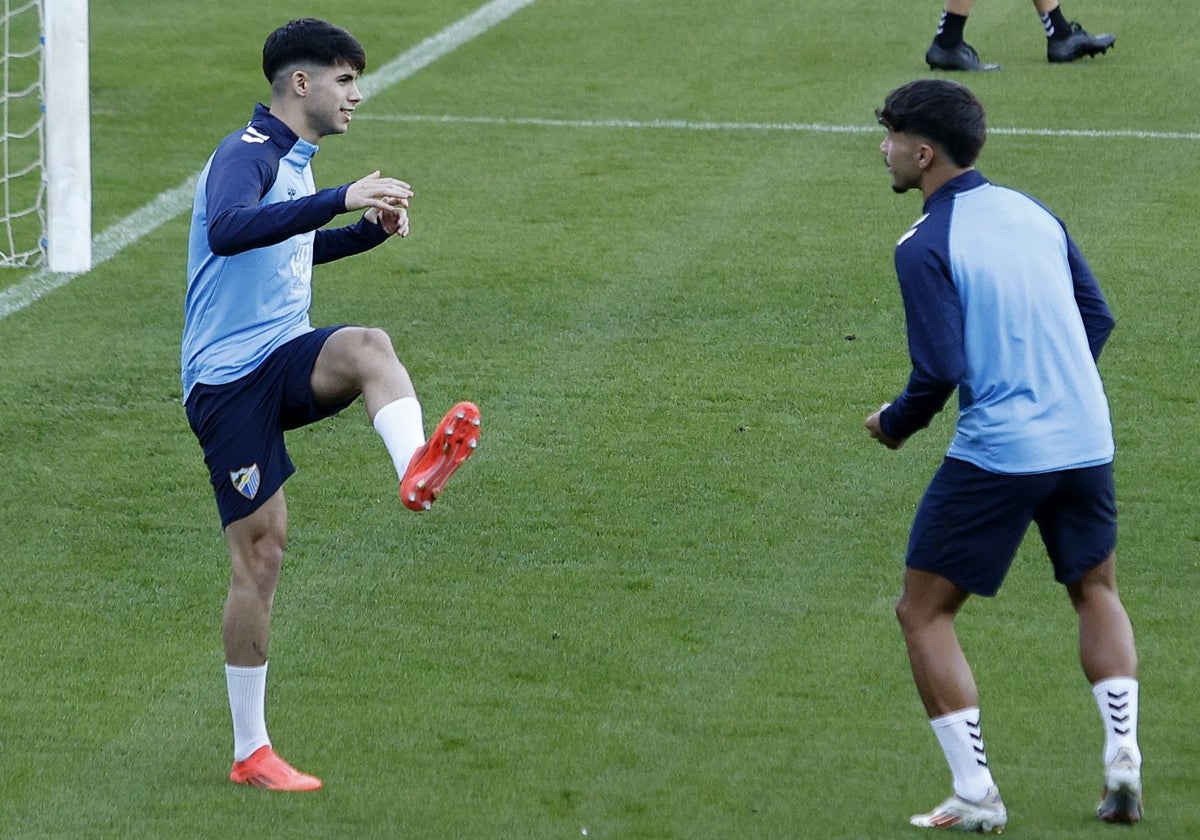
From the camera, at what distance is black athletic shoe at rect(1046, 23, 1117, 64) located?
42.9ft

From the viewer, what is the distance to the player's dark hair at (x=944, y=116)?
4445 mm

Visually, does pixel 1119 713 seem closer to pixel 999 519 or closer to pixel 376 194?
pixel 999 519

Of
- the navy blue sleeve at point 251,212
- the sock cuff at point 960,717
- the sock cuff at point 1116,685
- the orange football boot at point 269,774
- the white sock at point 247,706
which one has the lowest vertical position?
the orange football boot at point 269,774

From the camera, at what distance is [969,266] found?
14.4 ft

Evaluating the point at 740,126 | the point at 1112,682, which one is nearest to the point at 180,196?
the point at 740,126

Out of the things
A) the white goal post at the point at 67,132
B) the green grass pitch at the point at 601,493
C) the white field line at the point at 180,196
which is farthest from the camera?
the white field line at the point at 180,196

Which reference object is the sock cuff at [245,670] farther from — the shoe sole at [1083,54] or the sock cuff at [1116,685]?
the shoe sole at [1083,54]

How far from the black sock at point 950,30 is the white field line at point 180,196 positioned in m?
3.51

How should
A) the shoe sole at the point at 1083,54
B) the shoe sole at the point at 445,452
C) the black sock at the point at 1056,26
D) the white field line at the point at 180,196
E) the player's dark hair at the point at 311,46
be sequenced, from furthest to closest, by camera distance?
the shoe sole at the point at 1083,54 < the black sock at the point at 1056,26 < the white field line at the point at 180,196 < the player's dark hair at the point at 311,46 < the shoe sole at the point at 445,452

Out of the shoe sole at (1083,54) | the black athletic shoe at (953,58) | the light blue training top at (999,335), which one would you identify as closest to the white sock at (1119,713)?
the light blue training top at (999,335)

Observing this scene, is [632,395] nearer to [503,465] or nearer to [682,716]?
[503,465]

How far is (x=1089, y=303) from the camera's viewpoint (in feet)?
15.3

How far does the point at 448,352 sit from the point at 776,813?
13.9 ft

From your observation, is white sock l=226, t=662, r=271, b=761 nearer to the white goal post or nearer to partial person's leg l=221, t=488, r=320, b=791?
partial person's leg l=221, t=488, r=320, b=791
